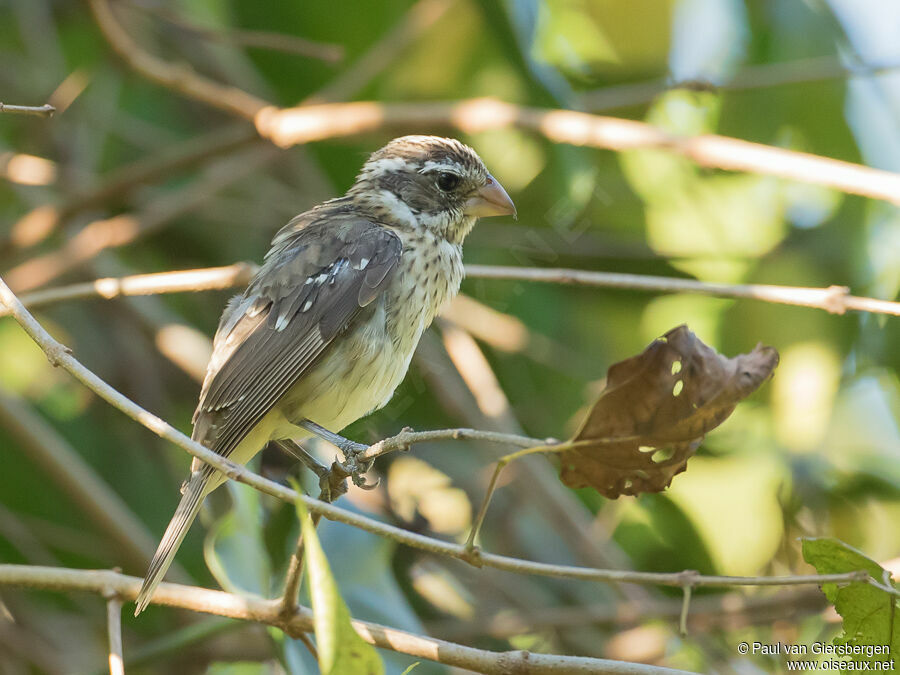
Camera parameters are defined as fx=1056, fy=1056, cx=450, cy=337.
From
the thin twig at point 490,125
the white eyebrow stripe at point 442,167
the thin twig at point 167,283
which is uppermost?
the thin twig at point 490,125

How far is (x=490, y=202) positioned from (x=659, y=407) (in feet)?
6.20

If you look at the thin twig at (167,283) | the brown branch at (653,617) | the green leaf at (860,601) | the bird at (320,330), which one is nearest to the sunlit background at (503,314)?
the brown branch at (653,617)

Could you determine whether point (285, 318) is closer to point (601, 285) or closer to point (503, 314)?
point (601, 285)

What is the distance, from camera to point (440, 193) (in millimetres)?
4109

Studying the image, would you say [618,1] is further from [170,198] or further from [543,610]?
[543,610]

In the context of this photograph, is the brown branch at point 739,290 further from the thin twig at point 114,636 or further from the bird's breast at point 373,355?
the thin twig at point 114,636

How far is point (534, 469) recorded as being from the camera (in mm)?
4730

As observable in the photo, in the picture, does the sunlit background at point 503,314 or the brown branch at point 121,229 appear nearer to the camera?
the sunlit background at point 503,314

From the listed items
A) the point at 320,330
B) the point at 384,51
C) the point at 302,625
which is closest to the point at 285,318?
the point at 320,330

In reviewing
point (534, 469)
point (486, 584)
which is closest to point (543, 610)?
point (486, 584)

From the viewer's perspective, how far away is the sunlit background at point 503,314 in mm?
4590

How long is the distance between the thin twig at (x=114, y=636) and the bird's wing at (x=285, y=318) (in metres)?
0.67

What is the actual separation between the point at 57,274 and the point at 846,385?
148 inches

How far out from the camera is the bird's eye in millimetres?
4090
